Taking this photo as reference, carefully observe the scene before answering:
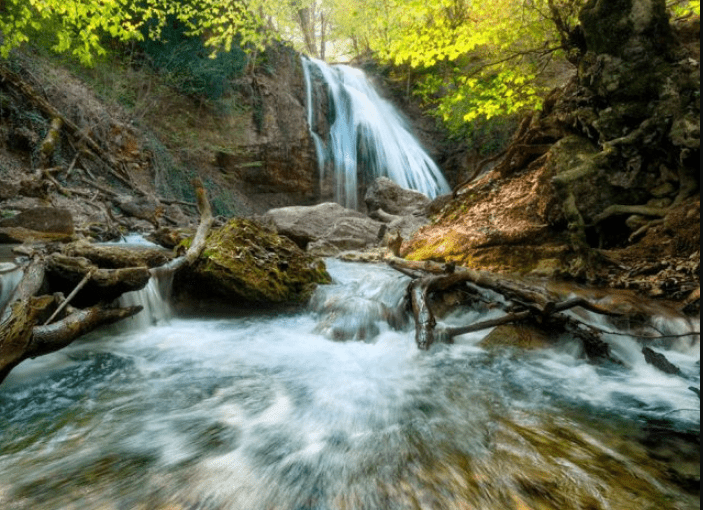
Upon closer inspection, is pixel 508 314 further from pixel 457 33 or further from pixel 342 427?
pixel 457 33

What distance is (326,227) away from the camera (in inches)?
424

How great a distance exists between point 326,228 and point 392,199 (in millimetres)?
3988

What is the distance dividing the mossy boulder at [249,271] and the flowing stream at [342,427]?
0.87 meters

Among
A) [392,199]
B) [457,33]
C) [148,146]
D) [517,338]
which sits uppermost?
[457,33]

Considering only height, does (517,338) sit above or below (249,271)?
below

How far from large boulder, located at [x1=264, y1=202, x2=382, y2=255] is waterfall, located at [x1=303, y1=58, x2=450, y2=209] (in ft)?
17.4

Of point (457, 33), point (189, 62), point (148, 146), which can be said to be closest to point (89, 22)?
point (189, 62)

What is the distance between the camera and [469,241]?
21.5 ft

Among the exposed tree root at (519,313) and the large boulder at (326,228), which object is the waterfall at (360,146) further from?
the exposed tree root at (519,313)

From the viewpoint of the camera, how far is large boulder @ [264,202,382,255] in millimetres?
9641

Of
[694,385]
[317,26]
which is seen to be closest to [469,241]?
[694,385]

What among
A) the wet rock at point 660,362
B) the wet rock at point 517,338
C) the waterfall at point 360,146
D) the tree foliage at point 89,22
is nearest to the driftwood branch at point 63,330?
the wet rock at point 517,338

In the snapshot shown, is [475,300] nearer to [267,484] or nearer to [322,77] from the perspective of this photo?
[267,484]

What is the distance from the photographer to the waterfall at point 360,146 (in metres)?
16.7
